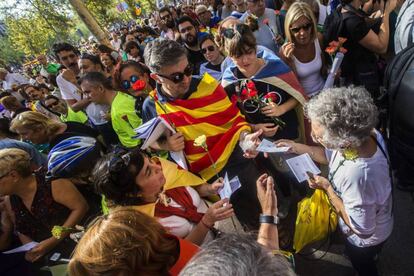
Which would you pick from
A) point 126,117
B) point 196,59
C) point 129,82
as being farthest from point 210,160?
point 196,59

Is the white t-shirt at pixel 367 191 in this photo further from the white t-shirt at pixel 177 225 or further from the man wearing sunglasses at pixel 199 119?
the white t-shirt at pixel 177 225

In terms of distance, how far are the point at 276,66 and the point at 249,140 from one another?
0.81 metres

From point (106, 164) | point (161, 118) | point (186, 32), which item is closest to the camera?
point (106, 164)

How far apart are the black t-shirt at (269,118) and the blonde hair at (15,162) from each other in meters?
1.94

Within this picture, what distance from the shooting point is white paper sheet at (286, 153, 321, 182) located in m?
2.04

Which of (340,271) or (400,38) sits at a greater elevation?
(400,38)

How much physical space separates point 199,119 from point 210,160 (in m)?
0.39

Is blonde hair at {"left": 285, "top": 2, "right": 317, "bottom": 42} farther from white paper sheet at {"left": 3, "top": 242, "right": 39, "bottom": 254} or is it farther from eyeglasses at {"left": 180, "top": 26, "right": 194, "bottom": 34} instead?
white paper sheet at {"left": 3, "top": 242, "right": 39, "bottom": 254}

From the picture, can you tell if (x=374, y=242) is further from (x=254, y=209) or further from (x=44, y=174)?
(x=44, y=174)

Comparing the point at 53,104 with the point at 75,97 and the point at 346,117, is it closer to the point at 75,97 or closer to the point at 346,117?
the point at 75,97

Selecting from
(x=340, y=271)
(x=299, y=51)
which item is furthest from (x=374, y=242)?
(x=299, y=51)

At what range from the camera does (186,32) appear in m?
4.64

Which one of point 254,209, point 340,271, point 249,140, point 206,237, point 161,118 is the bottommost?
point 340,271

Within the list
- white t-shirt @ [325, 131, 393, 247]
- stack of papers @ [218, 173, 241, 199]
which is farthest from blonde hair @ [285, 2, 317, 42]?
stack of papers @ [218, 173, 241, 199]
